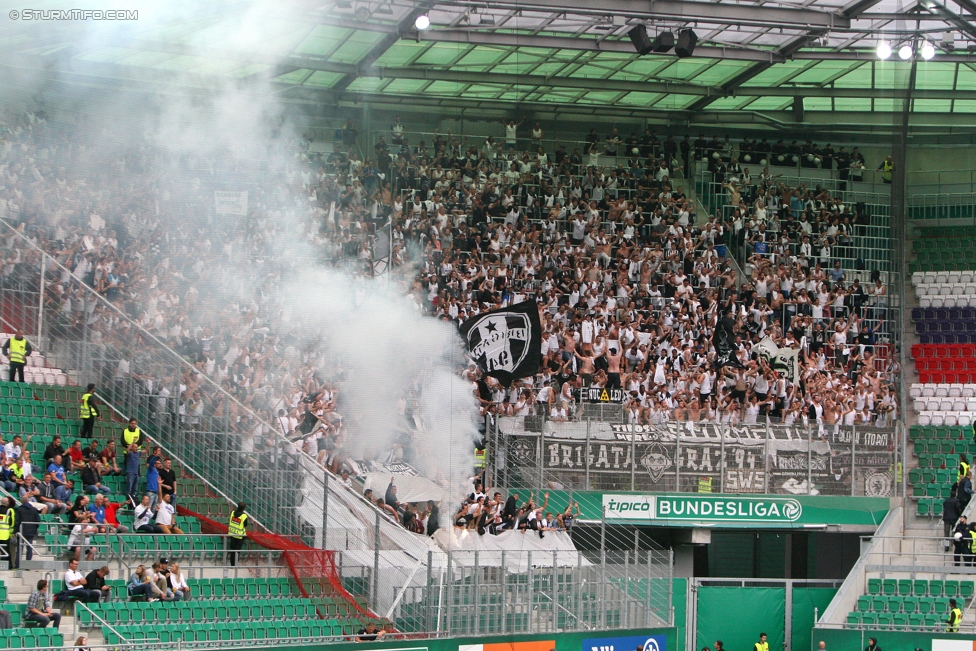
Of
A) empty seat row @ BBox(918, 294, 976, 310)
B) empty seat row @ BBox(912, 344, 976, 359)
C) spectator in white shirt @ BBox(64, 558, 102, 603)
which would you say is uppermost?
empty seat row @ BBox(918, 294, 976, 310)

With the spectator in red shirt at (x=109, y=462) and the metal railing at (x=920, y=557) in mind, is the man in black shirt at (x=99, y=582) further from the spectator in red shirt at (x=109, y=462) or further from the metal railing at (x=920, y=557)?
the metal railing at (x=920, y=557)

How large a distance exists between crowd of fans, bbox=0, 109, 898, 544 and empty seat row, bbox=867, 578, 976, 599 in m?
2.88

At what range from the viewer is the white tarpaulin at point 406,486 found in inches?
784

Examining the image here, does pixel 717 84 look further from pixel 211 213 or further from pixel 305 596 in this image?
pixel 305 596

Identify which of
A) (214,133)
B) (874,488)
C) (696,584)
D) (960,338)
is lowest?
(696,584)

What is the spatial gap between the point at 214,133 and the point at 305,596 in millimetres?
8150

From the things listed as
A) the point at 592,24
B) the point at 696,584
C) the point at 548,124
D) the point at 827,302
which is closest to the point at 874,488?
the point at 696,584

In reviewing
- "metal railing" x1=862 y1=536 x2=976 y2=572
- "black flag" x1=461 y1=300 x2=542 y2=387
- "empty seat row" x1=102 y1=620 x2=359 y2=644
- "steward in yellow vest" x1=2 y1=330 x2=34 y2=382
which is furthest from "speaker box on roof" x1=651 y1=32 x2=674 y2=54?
"empty seat row" x1=102 y1=620 x2=359 y2=644

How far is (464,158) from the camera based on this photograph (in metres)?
27.9

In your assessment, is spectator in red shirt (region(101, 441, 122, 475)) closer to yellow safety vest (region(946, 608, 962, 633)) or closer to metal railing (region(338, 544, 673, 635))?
metal railing (region(338, 544, 673, 635))

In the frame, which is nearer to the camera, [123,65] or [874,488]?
[123,65]

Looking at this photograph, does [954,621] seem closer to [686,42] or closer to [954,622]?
[954,622]

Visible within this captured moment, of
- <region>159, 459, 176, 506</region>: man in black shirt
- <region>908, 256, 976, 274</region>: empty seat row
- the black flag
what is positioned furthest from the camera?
<region>908, 256, 976, 274</region>: empty seat row

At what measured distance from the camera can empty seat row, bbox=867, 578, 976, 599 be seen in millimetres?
21922
